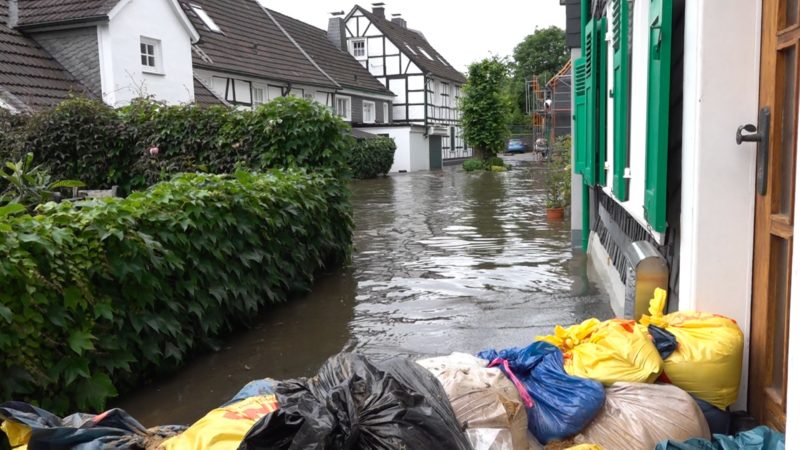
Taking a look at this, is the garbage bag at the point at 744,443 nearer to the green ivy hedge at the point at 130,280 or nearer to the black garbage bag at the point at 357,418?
the black garbage bag at the point at 357,418

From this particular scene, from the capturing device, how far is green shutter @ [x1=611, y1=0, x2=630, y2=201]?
185 inches

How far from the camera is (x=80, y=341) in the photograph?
400 centimetres

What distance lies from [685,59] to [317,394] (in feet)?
7.54

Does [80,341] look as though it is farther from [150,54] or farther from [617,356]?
[150,54]

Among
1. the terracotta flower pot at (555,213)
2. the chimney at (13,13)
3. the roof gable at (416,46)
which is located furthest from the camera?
the roof gable at (416,46)

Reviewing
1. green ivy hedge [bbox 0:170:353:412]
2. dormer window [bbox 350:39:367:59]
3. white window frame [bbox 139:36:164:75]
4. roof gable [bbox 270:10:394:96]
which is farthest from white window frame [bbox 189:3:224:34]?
green ivy hedge [bbox 0:170:353:412]

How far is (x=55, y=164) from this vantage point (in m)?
9.59

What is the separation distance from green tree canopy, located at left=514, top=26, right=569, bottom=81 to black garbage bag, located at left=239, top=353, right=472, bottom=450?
266 ft

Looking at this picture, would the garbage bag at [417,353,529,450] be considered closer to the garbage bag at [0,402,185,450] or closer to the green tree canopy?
the garbage bag at [0,402,185,450]

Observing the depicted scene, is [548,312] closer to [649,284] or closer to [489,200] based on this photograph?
[649,284]

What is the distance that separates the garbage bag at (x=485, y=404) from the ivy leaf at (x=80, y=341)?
210cm

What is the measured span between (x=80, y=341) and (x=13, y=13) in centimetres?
1523

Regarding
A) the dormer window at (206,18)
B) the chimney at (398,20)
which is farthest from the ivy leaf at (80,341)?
the chimney at (398,20)

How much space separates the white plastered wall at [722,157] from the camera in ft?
9.69
